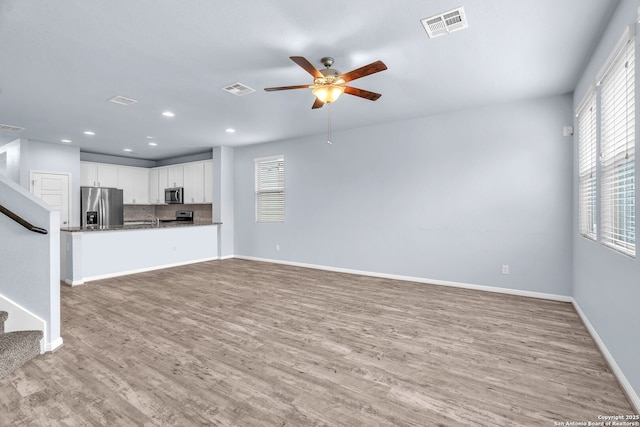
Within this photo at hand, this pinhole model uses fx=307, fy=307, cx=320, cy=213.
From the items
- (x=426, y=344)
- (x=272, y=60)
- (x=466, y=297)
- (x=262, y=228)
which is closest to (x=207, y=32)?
(x=272, y=60)

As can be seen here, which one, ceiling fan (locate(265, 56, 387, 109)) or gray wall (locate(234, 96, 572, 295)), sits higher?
ceiling fan (locate(265, 56, 387, 109))

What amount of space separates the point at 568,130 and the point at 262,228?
560cm

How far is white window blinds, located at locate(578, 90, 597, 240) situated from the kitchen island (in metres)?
6.54

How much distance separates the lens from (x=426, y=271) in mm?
4961

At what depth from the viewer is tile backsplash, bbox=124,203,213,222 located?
8.20m

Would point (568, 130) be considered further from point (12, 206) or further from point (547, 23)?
point (12, 206)

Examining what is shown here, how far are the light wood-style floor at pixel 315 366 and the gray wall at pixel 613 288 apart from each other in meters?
0.20

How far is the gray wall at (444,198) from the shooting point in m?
4.07

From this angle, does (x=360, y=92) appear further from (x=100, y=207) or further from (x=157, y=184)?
(x=157, y=184)

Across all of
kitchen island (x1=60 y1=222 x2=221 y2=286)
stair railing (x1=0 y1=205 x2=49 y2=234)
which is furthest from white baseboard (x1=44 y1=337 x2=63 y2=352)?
kitchen island (x1=60 y1=222 x2=221 y2=286)

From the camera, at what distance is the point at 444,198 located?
4.80 m

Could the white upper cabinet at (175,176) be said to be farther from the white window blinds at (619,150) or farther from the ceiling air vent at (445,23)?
the white window blinds at (619,150)

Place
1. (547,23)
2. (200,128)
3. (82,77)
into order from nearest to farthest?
(547,23)
(82,77)
(200,128)

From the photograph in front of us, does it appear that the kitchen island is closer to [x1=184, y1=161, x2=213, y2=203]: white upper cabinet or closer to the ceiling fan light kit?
[x1=184, y1=161, x2=213, y2=203]: white upper cabinet
